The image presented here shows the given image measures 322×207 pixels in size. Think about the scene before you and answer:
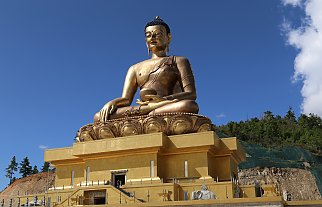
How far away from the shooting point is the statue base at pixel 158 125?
12727mm

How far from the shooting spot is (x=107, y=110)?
1395cm

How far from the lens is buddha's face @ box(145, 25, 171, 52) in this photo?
15688 mm

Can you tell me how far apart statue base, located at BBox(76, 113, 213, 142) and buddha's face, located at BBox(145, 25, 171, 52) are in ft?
12.1

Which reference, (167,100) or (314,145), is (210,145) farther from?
(314,145)

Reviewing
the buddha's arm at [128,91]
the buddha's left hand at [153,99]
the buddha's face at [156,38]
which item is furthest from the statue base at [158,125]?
the buddha's face at [156,38]

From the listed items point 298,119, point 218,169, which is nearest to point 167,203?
point 218,169

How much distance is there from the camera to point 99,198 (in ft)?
36.0

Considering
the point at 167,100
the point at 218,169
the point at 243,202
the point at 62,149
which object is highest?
the point at 167,100

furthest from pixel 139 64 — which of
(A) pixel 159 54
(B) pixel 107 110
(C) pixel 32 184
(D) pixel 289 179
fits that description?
(C) pixel 32 184

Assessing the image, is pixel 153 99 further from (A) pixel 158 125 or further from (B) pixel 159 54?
(B) pixel 159 54

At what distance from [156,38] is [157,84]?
212cm

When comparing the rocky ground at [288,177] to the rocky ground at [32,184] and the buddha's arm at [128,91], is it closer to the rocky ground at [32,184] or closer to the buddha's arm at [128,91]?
the rocky ground at [32,184]

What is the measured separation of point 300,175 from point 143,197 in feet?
81.7

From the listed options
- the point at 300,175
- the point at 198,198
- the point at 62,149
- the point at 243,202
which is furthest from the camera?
the point at 300,175
